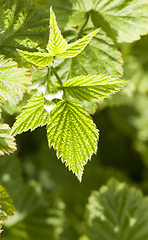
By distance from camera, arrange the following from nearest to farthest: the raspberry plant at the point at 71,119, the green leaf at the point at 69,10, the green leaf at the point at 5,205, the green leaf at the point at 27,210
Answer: the raspberry plant at the point at 71,119, the green leaf at the point at 5,205, the green leaf at the point at 69,10, the green leaf at the point at 27,210

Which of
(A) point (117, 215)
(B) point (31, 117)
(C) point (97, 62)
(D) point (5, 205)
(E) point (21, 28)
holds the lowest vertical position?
(A) point (117, 215)

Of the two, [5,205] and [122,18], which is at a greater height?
[122,18]

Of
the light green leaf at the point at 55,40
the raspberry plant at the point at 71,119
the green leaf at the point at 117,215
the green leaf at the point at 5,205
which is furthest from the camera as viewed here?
the green leaf at the point at 117,215

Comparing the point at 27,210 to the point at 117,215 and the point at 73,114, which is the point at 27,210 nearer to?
the point at 117,215

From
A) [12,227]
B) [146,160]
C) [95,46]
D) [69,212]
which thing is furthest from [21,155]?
[95,46]

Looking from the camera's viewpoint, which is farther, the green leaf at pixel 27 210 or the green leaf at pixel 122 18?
the green leaf at pixel 27 210

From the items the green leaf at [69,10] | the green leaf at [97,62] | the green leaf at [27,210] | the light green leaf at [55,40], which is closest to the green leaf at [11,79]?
the light green leaf at [55,40]

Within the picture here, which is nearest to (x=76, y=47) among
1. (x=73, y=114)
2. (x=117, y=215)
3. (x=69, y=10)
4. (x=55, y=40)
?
(x=55, y=40)

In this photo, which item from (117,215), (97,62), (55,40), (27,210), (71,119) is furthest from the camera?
(27,210)

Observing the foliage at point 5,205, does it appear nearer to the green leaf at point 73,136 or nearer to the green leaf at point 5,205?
the green leaf at point 5,205
